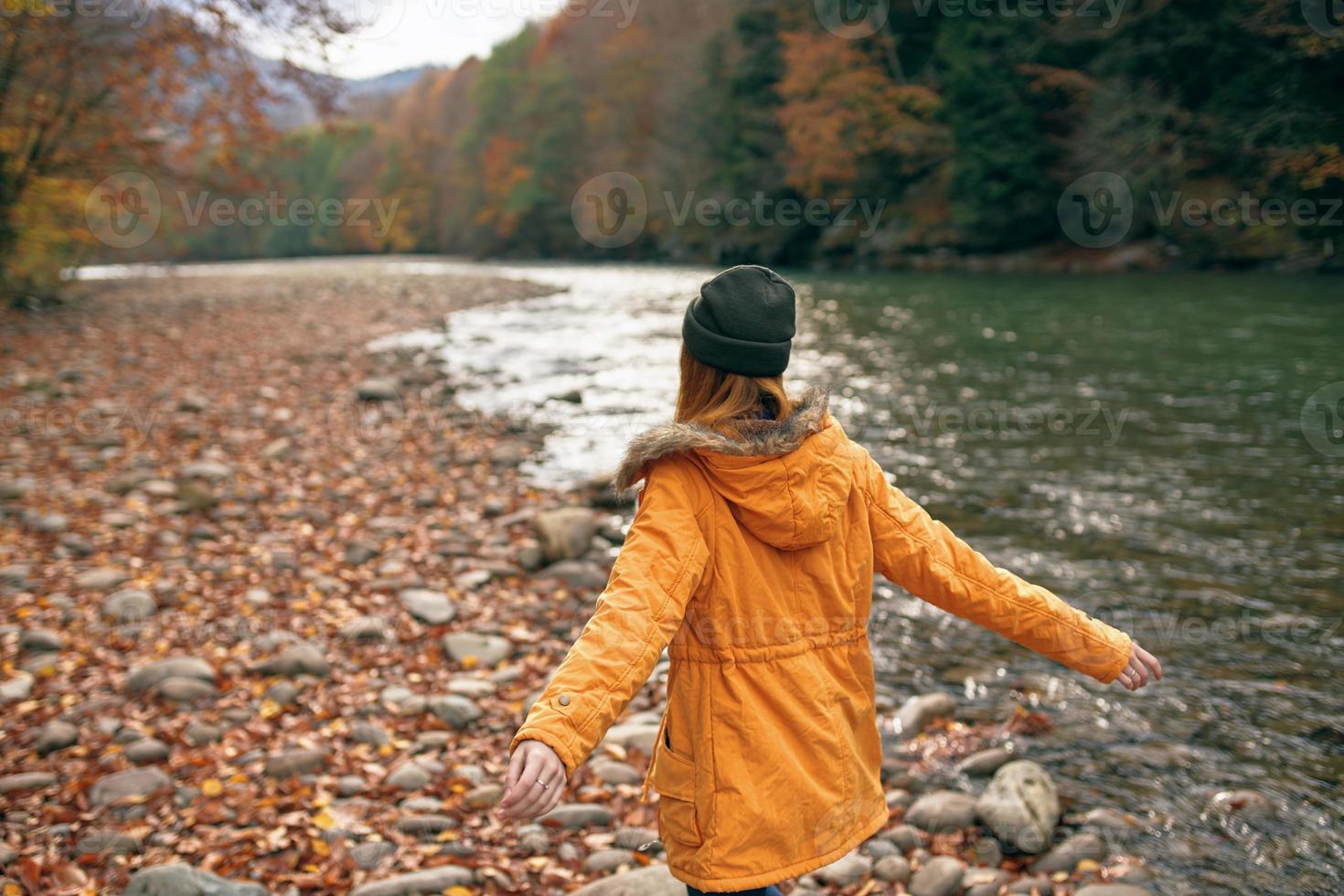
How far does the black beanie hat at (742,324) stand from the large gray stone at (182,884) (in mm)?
2341

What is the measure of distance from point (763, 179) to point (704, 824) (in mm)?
43782

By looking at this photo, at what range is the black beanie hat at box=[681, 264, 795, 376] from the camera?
2066 millimetres

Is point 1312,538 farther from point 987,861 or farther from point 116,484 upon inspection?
point 116,484

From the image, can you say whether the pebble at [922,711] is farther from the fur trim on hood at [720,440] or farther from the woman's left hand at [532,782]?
the woman's left hand at [532,782]

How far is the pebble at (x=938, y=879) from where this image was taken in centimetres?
317

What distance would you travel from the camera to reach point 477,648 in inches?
196

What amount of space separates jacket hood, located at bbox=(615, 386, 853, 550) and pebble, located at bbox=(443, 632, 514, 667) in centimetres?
311

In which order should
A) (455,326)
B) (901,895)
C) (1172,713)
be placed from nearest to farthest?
(901,895) → (1172,713) → (455,326)

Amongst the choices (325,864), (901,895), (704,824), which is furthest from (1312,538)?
(325,864)

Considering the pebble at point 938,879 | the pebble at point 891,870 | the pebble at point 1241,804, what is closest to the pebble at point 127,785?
the pebble at point 891,870

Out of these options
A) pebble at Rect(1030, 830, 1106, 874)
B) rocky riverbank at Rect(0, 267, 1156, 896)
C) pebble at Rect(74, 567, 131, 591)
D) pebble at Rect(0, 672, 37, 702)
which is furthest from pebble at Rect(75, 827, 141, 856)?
pebble at Rect(1030, 830, 1106, 874)

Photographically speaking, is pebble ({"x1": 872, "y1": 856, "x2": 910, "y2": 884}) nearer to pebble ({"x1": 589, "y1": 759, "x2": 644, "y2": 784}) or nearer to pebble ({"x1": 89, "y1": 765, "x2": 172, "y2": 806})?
pebble ({"x1": 589, "y1": 759, "x2": 644, "y2": 784})

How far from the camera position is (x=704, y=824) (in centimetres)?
203

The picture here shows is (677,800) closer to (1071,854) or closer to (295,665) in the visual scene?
(1071,854)
